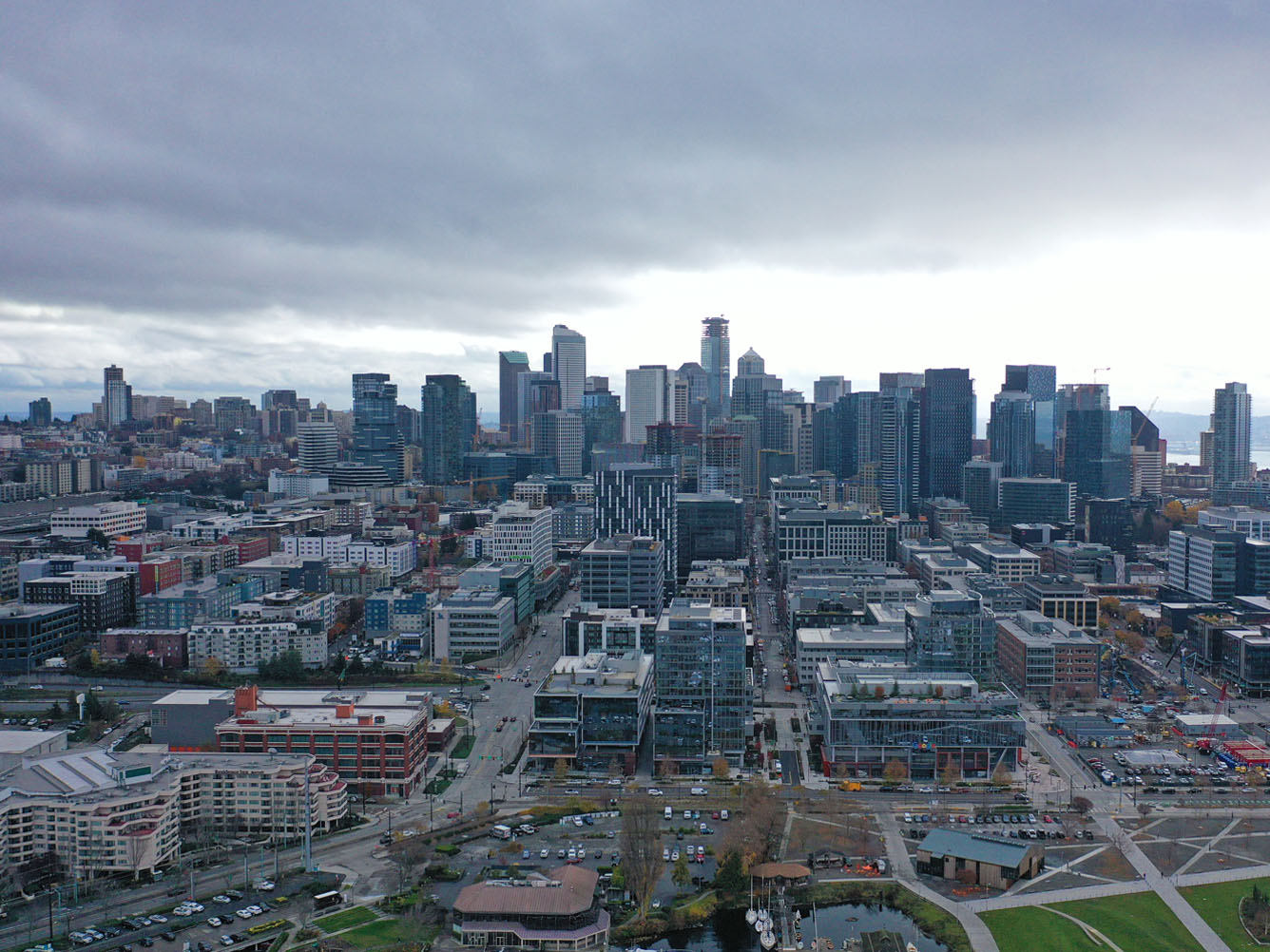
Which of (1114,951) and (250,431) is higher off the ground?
(250,431)

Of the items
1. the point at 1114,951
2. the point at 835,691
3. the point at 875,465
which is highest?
the point at 875,465

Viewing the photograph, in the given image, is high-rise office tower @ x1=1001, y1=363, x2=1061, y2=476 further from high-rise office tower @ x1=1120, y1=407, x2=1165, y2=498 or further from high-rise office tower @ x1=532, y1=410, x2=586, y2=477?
high-rise office tower @ x1=532, y1=410, x2=586, y2=477

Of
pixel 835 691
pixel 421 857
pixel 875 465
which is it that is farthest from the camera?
pixel 875 465

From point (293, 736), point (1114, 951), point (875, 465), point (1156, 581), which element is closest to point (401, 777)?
point (293, 736)

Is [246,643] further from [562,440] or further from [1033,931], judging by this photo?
[562,440]

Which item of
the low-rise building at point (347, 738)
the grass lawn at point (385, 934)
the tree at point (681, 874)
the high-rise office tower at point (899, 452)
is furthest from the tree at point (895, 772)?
the high-rise office tower at point (899, 452)

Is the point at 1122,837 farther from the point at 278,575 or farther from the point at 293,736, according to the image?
the point at 278,575

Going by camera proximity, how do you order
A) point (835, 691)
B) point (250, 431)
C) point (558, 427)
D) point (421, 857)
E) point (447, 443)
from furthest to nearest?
point (250, 431) → point (558, 427) → point (447, 443) → point (835, 691) → point (421, 857)
